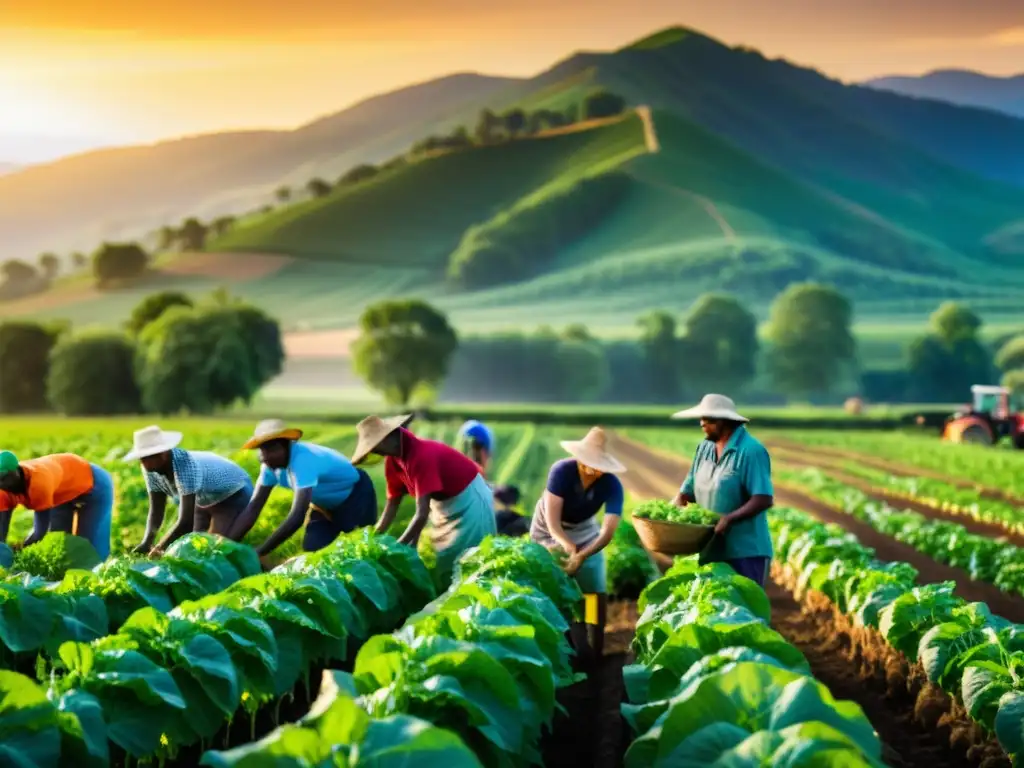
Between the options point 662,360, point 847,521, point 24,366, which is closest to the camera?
point 847,521

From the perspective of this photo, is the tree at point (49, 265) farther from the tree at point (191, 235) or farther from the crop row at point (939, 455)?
the crop row at point (939, 455)

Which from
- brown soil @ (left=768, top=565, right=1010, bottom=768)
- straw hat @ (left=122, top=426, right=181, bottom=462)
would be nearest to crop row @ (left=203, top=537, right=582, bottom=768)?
brown soil @ (left=768, top=565, right=1010, bottom=768)

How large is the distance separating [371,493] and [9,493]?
2490 millimetres

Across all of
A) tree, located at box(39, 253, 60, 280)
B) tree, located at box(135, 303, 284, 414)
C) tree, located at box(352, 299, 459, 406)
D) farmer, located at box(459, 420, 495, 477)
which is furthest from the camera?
tree, located at box(39, 253, 60, 280)

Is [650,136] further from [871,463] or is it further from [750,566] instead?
[750,566]

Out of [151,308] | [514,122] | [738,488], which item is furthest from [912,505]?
[514,122]

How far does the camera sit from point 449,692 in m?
5.53

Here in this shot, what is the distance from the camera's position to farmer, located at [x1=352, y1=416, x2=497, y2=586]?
9.71 m

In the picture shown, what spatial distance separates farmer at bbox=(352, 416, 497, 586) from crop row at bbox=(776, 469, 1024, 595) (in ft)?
21.0

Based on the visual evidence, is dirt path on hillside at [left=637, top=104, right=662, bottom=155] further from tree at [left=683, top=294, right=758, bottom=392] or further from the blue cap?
the blue cap

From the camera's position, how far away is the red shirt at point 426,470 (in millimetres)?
9805

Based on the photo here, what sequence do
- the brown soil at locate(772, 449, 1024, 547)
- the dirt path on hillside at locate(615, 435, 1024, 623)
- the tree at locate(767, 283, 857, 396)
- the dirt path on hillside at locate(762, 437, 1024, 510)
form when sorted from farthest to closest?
the tree at locate(767, 283, 857, 396)
the dirt path on hillside at locate(762, 437, 1024, 510)
the brown soil at locate(772, 449, 1024, 547)
the dirt path on hillside at locate(615, 435, 1024, 623)

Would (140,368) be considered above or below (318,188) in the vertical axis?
below

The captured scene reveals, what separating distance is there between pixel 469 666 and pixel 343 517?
5.18 metres
